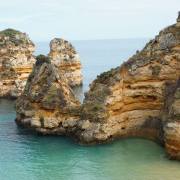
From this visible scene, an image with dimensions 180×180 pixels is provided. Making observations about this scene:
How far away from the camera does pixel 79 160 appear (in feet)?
134

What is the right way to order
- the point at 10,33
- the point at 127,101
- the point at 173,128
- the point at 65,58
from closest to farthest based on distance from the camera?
1. the point at 173,128
2. the point at 127,101
3. the point at 10,33
4. the point at 65,58

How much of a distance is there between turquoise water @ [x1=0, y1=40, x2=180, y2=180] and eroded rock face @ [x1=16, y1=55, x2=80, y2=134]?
1.36 metres

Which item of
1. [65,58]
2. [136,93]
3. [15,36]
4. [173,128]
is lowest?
[173,128]

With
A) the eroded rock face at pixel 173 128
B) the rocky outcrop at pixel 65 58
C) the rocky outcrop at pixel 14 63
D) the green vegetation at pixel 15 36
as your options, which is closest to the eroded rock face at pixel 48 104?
the eroded rock face at pixel 173 128

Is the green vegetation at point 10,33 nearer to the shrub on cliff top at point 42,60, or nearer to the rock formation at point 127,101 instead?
the shrub on cliff top at point 42,60

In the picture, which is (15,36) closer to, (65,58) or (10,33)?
(10,33)

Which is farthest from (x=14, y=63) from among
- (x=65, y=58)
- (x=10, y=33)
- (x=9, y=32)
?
(x=65, y=58)

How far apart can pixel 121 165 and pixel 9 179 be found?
376 inches

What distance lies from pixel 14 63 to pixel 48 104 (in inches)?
1120

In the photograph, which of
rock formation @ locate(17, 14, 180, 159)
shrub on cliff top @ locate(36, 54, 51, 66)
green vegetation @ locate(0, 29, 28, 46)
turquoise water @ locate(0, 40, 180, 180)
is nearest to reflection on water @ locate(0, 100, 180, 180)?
turquoise water @ locate(0, 40, 180, 180)

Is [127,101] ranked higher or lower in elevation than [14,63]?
lower

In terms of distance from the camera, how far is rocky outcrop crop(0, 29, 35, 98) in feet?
240

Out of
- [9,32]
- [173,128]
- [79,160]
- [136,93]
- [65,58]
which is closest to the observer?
[173,128]

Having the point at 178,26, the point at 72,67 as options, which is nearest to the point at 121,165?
the point at 178,26
